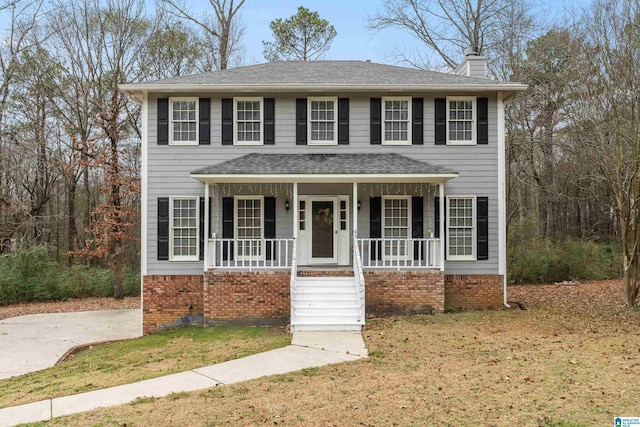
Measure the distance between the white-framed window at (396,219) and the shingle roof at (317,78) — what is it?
3.08 metres

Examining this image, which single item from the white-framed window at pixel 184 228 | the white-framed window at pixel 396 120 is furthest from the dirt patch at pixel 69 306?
the white-framed window at pixel 396 120

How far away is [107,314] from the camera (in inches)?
621

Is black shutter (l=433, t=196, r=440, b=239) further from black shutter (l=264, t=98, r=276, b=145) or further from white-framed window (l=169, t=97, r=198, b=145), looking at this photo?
white-framed window (l=169, t=97, r=198, b=145)

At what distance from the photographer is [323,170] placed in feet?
38.4

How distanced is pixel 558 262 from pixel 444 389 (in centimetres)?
1543

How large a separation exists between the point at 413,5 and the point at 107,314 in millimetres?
18928

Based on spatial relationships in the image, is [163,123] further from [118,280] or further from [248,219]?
[118,280]

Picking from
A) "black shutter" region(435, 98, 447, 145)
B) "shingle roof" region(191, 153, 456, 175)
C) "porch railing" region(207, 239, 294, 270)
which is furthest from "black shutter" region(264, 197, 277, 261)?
"black shutter" region(435, 98, 447, 145)

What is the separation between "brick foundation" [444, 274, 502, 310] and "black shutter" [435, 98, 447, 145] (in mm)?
3711

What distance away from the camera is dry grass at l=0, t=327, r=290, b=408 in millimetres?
7291

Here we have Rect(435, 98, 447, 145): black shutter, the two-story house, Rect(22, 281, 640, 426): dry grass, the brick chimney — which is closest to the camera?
Rect(22, 281, 640, 426): dry grass

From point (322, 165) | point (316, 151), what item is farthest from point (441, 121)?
point (322, 165)

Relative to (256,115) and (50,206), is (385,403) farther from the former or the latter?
(50,206)

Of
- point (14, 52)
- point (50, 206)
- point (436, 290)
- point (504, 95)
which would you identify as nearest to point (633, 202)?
point (504, 95)
